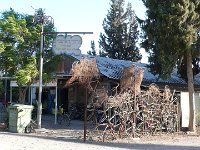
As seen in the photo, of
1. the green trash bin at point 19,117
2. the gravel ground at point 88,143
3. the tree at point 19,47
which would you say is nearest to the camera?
the gravel ground at point 88,143

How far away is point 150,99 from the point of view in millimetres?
18906

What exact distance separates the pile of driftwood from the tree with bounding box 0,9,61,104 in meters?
4.61

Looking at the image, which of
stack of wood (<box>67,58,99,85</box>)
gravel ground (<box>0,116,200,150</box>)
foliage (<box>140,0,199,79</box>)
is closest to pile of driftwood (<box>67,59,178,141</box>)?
stack of wood (<box>67,58,99,85</box>)

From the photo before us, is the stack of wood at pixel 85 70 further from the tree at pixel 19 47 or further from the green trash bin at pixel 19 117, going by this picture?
the tree at pixel 19 47

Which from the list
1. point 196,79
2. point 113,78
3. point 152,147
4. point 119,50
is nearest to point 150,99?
point 152,147

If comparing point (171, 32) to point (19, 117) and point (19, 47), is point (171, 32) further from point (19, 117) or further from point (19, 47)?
point (19, 117)

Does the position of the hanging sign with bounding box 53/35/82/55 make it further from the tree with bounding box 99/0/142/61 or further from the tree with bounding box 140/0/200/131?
the tree with bounding box 99/0/142/61

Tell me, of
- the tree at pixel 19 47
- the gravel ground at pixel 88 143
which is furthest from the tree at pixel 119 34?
the gravel ground at pixel 88 143

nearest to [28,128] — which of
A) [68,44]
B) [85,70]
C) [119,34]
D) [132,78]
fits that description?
[68,44]

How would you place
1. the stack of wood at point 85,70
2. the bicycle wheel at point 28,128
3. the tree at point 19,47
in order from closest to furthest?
1. the stack of wood at point 85,70
2. the bicycle wheel at point 28,128
3. the tree at point 19,47

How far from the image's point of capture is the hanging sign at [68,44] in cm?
1994

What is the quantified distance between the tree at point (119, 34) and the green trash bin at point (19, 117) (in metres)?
38.9

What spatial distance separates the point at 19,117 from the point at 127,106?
209 inches

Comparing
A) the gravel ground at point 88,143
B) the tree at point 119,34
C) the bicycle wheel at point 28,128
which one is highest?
the tree at point 119,34
